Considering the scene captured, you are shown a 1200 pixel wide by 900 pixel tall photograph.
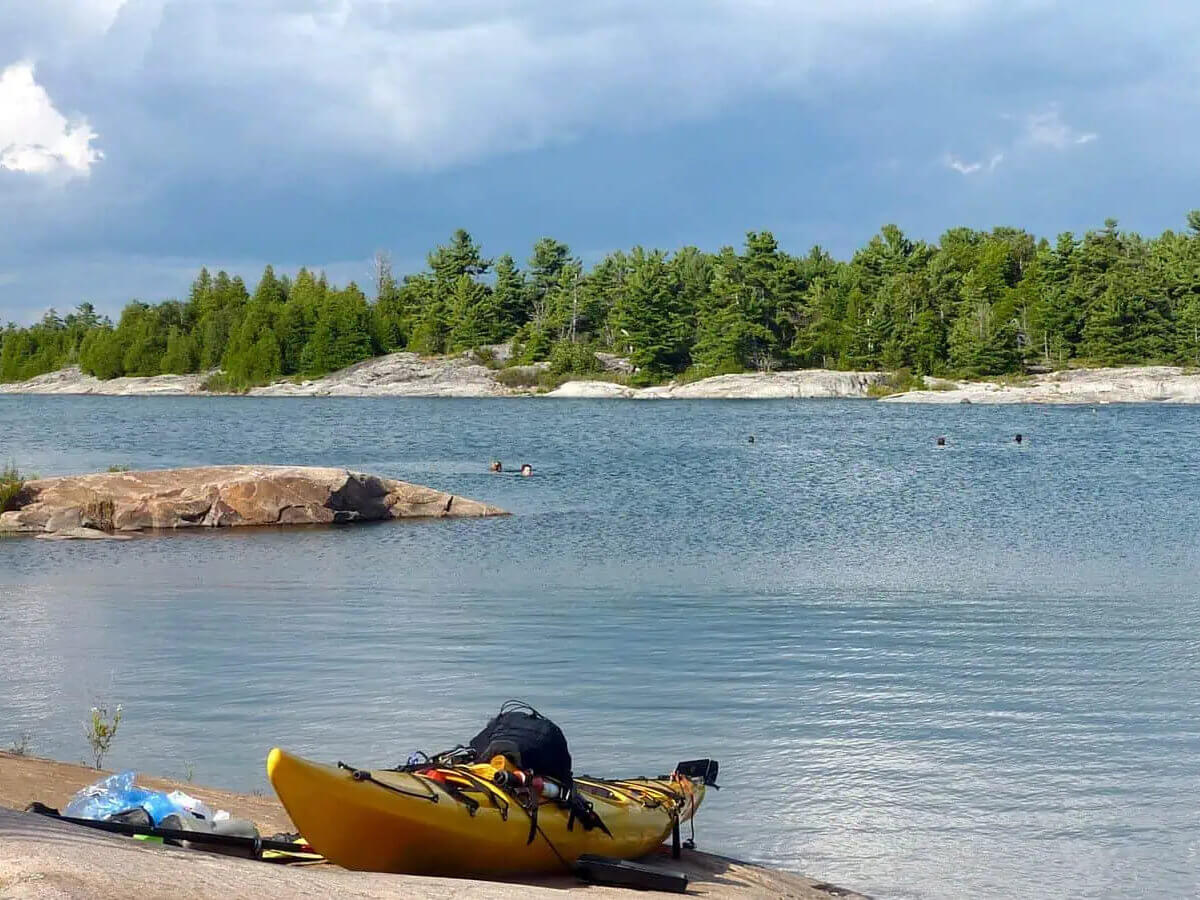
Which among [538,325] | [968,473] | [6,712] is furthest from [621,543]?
[538,325]

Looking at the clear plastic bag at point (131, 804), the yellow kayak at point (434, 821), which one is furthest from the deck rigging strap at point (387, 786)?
the clear plastic bag at point (131, 804)

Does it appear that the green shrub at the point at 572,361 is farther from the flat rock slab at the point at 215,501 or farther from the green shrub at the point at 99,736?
the green shrub at the point at 99,736

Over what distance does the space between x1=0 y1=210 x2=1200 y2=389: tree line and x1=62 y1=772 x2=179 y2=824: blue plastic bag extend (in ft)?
391

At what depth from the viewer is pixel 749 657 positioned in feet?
55.4

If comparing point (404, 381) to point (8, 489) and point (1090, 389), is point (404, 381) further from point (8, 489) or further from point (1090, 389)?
point (8, 489)

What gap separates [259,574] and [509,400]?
330 ft

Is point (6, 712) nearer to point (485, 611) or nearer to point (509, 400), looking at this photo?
point (485, 611)

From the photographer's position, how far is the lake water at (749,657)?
436 inches

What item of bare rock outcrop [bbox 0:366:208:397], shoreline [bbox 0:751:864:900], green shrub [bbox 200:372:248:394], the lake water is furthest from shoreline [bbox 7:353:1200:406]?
shoreline [bbox 0:751:864:900]

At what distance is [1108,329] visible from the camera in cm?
11931

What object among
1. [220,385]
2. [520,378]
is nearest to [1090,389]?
[520,378]

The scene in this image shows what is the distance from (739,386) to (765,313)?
Answer: 38.3ft

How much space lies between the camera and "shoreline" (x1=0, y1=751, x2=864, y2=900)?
623 cm

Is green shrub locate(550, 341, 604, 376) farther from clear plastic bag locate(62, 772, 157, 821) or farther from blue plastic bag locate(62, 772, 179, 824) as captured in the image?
blue plastic bag locate(62, 772, 179, 824)
